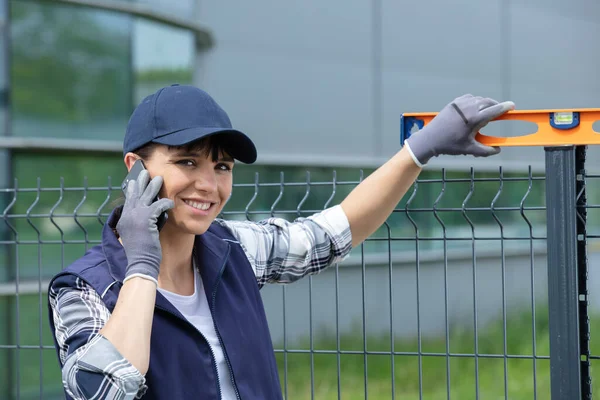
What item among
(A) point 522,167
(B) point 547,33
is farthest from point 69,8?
(B) point 547,33

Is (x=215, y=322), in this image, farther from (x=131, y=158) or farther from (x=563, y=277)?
(x=563, y=277)

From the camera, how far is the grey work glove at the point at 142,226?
1620 millimetres

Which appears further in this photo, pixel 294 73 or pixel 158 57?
pixel 294 73

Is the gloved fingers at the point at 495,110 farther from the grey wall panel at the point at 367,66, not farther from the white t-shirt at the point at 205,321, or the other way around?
the grey wall panel at the point at 367,66

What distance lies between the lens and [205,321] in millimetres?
1790

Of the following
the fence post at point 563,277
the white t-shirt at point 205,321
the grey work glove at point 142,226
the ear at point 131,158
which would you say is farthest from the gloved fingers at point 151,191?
the fence post at point 563,277

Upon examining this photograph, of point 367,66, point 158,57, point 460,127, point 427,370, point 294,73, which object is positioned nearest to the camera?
point 460,127

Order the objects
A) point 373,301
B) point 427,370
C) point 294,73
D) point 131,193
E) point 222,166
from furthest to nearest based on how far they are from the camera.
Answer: point 373,301 < point 294,73 < point 427,370 < point 222,166 < point 131,193

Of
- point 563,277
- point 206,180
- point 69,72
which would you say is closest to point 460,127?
point 563,277

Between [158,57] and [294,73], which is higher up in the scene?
[294,73]

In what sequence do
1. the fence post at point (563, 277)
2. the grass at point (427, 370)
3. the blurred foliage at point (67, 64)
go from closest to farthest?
1. the fence post at point (563, 277)
2. the blurred foliage at point (67, 64)
3. the grass at point (427, 370)

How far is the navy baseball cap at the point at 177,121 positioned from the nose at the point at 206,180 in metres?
0.09

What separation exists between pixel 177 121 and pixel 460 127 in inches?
29.3

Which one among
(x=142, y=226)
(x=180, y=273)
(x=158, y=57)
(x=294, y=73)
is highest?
(x=294, y=73)
